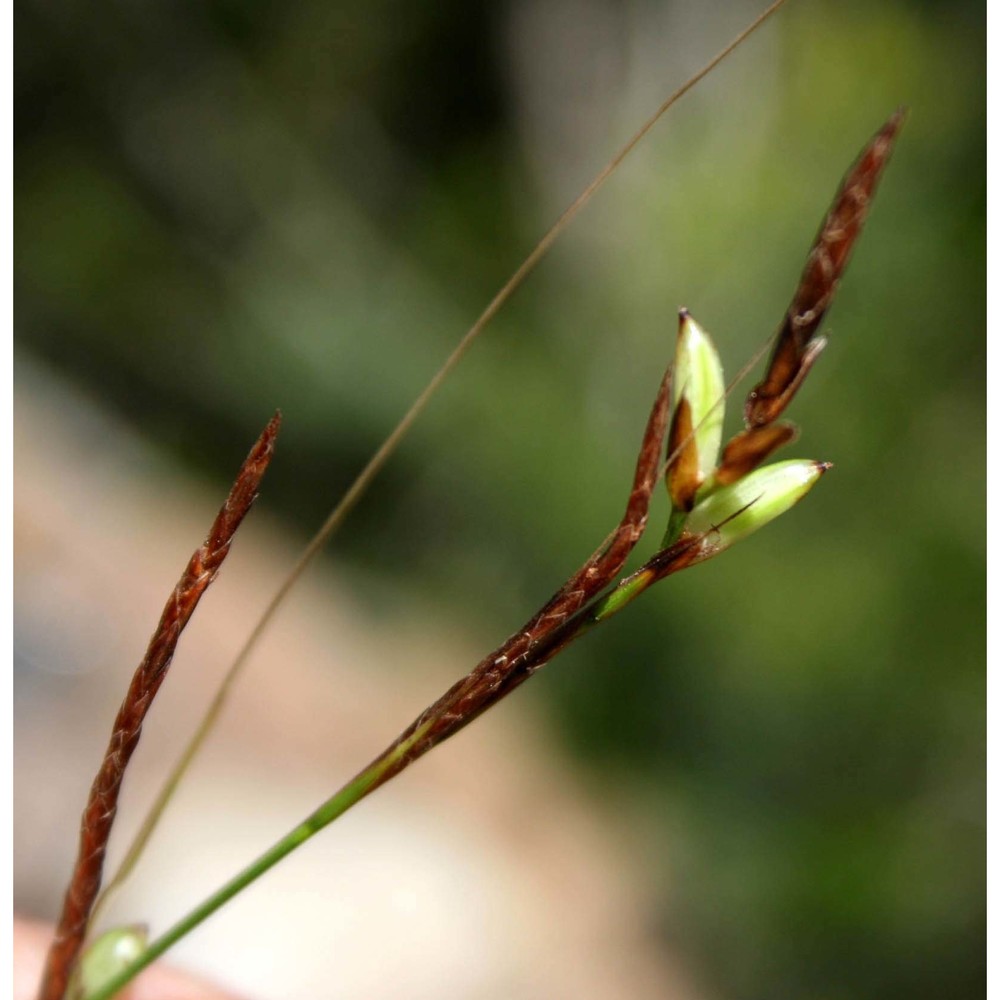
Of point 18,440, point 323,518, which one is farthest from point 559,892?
point 18,440

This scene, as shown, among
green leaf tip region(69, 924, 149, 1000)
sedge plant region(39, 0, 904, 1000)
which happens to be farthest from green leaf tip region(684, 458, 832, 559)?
green leaf tip region(69, 924, 149, 1000)

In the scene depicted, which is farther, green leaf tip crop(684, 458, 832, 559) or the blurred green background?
the blurred green background

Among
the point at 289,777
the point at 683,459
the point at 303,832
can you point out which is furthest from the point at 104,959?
the point at 289,777

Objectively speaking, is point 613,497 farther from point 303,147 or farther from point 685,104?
point 303,147

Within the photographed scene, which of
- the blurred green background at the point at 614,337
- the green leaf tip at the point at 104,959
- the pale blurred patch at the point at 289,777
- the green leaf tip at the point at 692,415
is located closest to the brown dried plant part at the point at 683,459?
the green leaf tip at the point at 692,415

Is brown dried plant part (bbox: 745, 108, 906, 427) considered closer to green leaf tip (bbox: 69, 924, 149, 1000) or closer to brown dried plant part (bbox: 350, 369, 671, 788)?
brown dried plant part (bbox: 350, 369, 671, 788)
